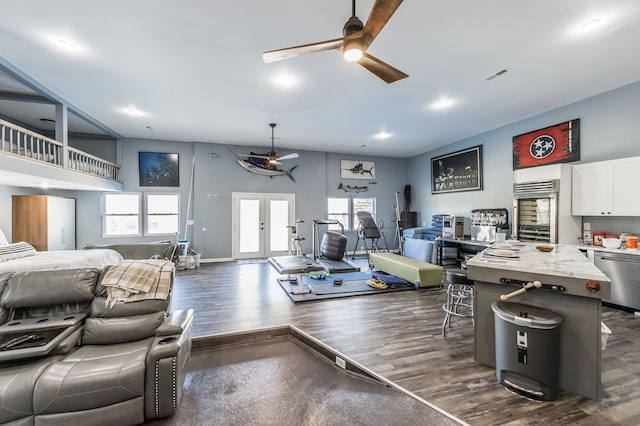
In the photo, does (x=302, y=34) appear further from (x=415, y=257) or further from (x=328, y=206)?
(x=328, y=206)

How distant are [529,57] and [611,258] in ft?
10.6

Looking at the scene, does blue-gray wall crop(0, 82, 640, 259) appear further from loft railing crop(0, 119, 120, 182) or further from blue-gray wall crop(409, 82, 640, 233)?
loft railing crop(0, 119, 120, 182)

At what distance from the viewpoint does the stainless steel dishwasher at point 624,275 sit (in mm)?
3707

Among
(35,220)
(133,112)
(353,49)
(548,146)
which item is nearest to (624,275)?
(548,146)

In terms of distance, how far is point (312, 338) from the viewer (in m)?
3.05

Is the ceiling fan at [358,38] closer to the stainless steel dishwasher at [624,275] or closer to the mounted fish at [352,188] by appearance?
the stainless steel dishwasher at [624,275]

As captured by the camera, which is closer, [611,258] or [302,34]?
[302,34]

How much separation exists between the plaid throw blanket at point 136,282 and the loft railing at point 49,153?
116 inches

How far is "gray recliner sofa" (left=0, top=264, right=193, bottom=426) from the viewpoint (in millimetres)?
1737

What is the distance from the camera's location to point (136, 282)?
2457 millimetres

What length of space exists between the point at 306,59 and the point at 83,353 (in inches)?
150

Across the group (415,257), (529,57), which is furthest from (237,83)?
(415,257)

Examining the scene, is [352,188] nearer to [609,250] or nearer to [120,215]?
[609,250]

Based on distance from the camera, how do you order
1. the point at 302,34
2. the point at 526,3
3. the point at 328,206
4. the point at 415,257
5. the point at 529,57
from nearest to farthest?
the point at 526,3, the point at 302,34, the point at 529,57, the point at 415,257, the point at 328,206
